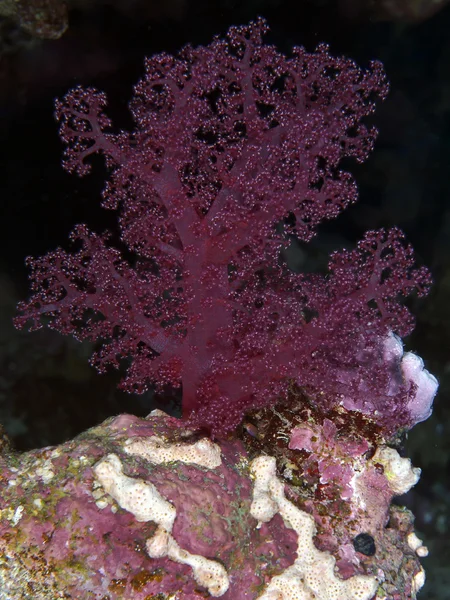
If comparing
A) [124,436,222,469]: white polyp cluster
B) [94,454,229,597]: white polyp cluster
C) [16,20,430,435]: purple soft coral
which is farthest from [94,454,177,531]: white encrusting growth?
[16,20,430,435]: purple soft coral

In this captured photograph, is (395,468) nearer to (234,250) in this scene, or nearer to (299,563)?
(299,563)

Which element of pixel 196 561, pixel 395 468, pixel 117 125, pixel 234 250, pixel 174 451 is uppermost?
pixel 117 125

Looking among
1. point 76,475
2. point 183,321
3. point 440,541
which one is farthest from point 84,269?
point 440,541

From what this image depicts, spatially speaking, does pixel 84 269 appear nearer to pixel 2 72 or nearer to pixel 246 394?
pixel 246 394

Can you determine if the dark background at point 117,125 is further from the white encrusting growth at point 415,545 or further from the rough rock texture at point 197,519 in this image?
the white encrusting growth at point 415,545

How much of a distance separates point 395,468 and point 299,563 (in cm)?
78

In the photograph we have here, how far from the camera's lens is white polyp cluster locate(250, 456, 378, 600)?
2.40 meters

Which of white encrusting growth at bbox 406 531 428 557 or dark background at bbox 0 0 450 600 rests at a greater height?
dark background at bbox 0 0 450 600

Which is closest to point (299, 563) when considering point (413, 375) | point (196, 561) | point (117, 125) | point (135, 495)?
point (196, 561)

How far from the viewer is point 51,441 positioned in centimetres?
374

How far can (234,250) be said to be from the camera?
252cm

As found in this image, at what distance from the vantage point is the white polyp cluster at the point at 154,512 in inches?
83.4

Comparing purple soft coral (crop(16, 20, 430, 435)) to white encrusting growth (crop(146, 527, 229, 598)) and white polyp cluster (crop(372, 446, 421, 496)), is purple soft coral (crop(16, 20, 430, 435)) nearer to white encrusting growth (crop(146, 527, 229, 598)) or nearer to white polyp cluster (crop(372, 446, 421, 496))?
white polyp cluster (crop(372, 446, 421, 496))

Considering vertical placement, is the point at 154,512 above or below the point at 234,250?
below
